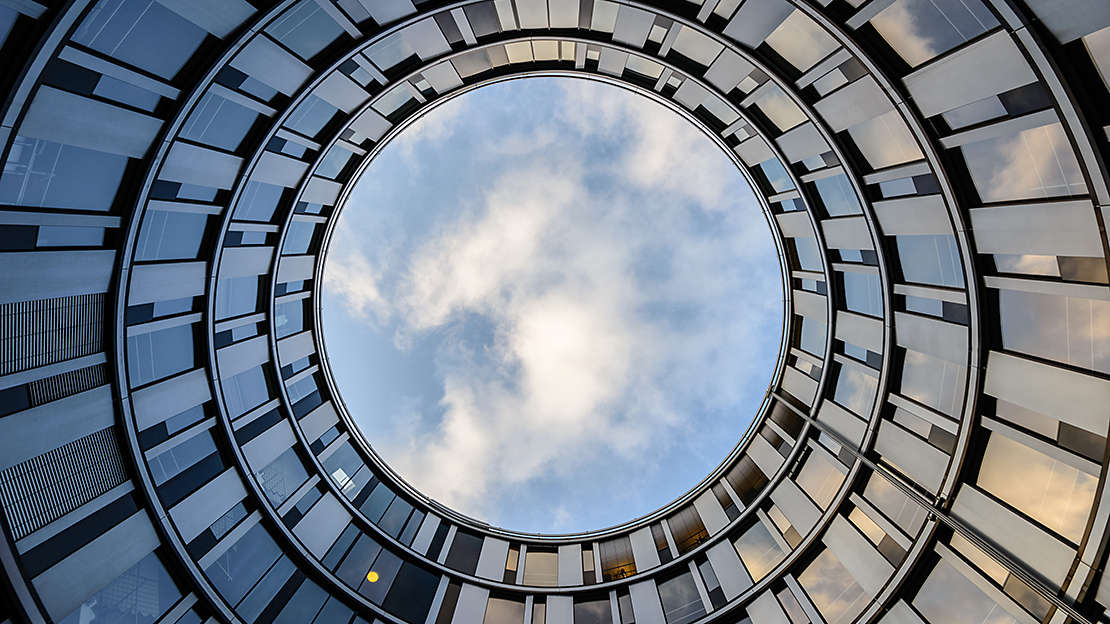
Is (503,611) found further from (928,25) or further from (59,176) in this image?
(928,25)

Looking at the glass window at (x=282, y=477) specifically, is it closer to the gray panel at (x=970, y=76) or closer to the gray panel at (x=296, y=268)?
the gray panel at (x=296, y=268)

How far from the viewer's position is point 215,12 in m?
13.2

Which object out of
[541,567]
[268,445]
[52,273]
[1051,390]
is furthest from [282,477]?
[1051,390]

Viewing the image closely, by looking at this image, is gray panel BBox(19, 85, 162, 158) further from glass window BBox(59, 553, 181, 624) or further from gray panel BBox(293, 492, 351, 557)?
gray panel BBox(293, 492, 351, 557)

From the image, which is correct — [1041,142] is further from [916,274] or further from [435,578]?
[435,578]

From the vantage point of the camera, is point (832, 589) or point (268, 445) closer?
point (832, 589)

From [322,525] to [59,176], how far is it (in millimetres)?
16353

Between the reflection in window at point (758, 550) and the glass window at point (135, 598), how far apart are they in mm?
22268

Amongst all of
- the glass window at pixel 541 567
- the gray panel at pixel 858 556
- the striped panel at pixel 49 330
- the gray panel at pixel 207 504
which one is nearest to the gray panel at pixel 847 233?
the gray panel at pixel 858 556

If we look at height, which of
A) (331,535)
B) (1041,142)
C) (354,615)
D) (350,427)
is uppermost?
(1041,142)

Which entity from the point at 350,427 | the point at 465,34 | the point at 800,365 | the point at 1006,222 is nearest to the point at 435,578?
the point at 350,427

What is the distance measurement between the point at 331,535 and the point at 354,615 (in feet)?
11.8

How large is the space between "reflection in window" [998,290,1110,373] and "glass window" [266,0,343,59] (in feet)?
72.7

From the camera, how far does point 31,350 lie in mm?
12445
